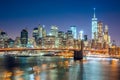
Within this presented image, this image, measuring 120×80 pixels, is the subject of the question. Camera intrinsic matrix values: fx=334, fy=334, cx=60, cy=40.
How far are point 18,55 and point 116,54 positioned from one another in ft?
193

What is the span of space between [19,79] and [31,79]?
1.78 m

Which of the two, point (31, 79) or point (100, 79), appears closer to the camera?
point (31, 79)

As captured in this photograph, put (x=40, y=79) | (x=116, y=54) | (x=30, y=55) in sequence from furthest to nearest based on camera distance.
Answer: (x=30, y=55) < (x=116, y=54) < (x=40, y=79)

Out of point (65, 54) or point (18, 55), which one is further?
point (18, 55)

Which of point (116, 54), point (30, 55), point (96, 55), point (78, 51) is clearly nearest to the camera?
point (78, 51)

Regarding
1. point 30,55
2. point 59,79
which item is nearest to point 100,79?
point 59,79

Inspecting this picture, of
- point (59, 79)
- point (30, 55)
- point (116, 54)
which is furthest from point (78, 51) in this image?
point (59, 79)

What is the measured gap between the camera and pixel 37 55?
7584 inches

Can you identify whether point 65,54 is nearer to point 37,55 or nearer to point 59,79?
point 37,55

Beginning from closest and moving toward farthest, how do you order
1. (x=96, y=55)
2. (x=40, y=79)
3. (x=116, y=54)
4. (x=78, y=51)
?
(x=40, y=79) < (x=78, y=51) < (x=116, y=54) < (x=96, y=55)

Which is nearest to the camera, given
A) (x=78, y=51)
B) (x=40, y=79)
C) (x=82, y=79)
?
(x=40, y=79)

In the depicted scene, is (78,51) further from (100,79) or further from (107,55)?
(100,79)

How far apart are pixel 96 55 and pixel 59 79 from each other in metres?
135

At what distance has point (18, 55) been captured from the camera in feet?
630
